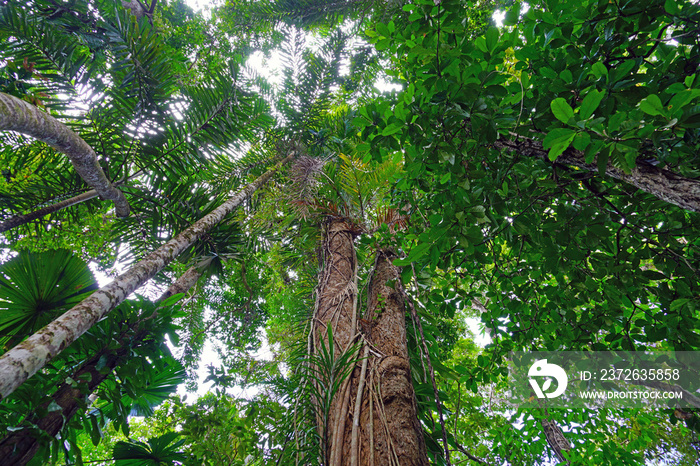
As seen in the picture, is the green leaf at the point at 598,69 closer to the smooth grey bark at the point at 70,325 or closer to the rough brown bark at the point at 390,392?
the rough brown bark at the point at 390,392

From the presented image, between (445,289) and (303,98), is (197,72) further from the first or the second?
(445,289)

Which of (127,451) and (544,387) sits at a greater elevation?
(544,387)

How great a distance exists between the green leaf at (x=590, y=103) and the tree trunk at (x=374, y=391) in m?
1.32

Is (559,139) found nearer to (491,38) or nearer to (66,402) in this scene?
(491,38)

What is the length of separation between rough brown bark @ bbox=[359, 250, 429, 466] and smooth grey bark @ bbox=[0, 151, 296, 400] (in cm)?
138

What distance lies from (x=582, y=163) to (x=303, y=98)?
4514mm

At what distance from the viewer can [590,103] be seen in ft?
2.35

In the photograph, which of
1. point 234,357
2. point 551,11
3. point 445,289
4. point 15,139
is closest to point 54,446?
point 445,289

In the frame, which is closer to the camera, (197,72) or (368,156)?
(368,156)

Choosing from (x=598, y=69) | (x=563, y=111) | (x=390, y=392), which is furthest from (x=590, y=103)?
(x=390, y=392)

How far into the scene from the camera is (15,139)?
9.18ft

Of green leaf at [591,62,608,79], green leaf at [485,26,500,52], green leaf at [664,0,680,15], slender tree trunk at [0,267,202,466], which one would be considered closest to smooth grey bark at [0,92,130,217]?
slender tree trunk at [0,267,202,466]

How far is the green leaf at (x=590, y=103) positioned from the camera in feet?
2.28

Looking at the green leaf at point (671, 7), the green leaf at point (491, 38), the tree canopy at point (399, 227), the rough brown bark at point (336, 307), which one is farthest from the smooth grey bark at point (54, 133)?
the green leaf at point (671, 7)
